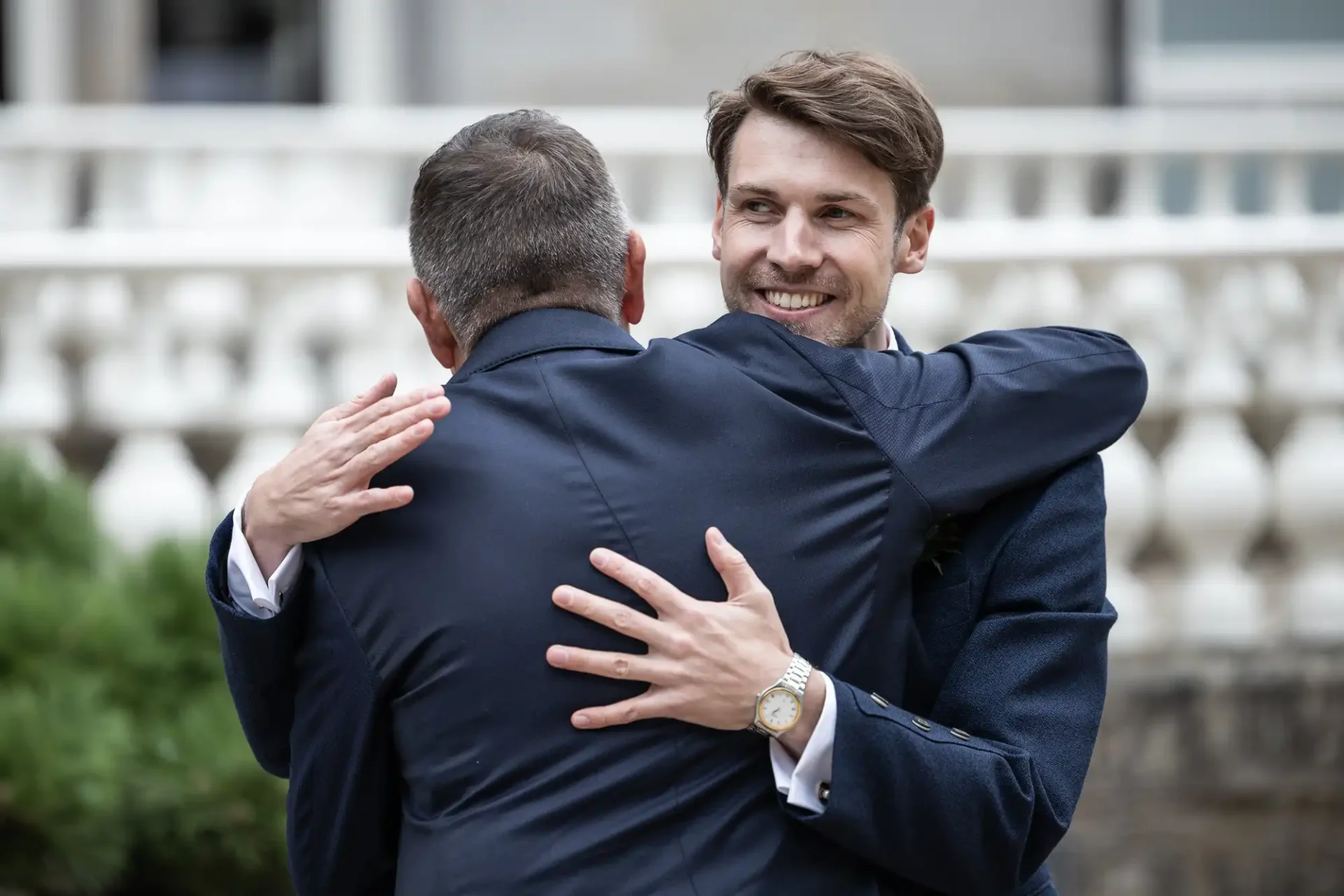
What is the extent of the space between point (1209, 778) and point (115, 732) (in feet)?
9.68

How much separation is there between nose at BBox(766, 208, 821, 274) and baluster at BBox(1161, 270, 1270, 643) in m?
2.77

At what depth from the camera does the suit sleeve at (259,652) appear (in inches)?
81.3

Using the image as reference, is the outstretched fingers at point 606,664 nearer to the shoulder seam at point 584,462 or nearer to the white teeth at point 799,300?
the shoulder seam at point 584,462

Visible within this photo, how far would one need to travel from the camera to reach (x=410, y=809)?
2.10 m

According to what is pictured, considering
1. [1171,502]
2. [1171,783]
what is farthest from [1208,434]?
[1171,783]

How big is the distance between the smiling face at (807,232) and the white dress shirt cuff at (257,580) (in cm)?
78

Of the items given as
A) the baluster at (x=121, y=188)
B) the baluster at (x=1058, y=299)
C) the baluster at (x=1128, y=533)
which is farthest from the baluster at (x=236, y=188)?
the baluster at (x=1128, y=533)

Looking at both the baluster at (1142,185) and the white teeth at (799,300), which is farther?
the baluster at (1142,185)

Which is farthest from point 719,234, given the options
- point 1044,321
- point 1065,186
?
point 1065,186

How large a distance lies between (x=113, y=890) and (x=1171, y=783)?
2.87 m

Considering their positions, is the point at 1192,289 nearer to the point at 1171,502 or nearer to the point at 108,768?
the point at 1171,502

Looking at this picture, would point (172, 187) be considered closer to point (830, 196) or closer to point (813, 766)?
point (830, 196)

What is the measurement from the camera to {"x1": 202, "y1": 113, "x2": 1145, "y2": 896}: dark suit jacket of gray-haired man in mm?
1997

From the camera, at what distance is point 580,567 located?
202cm
